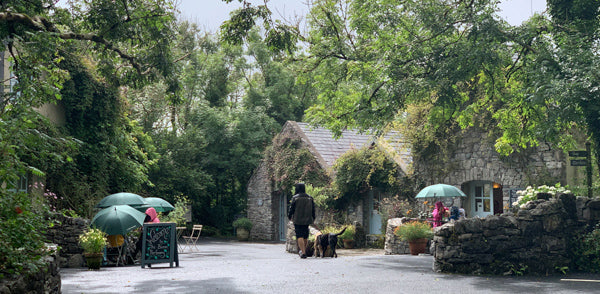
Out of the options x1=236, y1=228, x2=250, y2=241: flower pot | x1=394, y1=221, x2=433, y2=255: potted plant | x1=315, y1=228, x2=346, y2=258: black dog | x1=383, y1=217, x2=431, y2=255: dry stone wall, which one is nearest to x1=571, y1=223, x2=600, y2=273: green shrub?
x1=394, y1=221, x2=433, y2=255: potted plant

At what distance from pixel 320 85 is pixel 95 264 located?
8.29 metres

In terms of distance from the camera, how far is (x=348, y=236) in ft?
62.5

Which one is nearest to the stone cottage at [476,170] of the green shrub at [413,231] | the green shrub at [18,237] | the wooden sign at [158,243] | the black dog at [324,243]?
the green shrub at [413,231]

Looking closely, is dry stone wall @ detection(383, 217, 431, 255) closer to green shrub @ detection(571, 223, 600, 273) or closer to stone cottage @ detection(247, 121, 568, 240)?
stone cottage @ detection(247, 121, 568, 240)

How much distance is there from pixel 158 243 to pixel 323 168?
11.4 meters

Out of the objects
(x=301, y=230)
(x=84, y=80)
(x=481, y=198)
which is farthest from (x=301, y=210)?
(x=84, y=80)

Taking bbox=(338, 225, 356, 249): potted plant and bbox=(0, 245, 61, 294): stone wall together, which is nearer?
bbox=(0, 245, 61, 294): stone wall

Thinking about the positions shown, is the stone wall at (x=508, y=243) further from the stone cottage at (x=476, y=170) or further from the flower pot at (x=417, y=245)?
the stone cottage at (x=476, y=170)

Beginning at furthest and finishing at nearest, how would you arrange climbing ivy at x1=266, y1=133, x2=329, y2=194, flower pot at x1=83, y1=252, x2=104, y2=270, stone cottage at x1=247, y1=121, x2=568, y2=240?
climbing ivy at x1=266, y1=133, x2=329, y2=194, stone cottage at x1=247, y1=121, x2=568, y2=240, flower pot at x1=83, y1=252, x2=104, y2=270

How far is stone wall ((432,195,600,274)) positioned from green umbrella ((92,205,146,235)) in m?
6.51

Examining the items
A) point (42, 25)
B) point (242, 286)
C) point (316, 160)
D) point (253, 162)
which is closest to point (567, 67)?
point (242, 286)

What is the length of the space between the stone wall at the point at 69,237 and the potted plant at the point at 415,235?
785 cm

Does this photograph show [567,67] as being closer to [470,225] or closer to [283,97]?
[470,225]

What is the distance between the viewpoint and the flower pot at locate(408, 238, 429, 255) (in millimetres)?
14883
